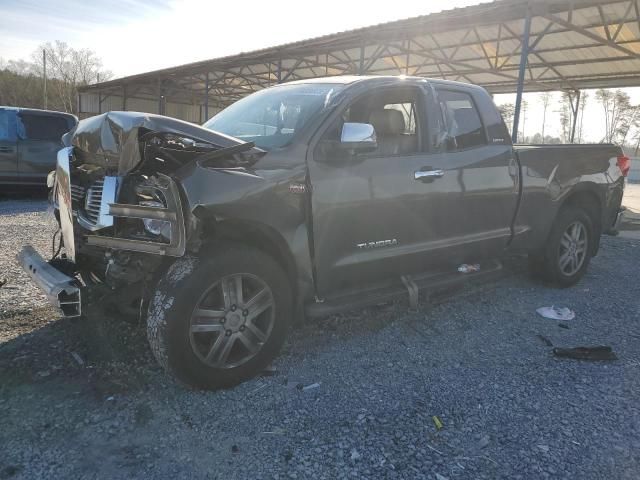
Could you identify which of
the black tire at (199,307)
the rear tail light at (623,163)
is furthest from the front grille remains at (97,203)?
the rear tail light at (623,163)

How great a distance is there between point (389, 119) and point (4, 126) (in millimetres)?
8965

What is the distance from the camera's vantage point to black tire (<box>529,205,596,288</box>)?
5277 mm

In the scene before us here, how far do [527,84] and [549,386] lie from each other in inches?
745

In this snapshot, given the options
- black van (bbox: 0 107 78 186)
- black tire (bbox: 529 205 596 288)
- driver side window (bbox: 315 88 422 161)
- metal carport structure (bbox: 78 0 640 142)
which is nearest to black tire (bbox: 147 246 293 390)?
driver side window (bbox: 315 88 422 161)

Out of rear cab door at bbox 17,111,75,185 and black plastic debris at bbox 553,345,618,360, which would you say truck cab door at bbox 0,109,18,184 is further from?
black plastic debris at bbox 553,345,618,360

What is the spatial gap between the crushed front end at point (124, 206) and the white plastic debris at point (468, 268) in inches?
95.1

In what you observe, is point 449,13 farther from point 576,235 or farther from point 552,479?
point 552,479

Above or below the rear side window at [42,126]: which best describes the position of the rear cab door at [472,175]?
below

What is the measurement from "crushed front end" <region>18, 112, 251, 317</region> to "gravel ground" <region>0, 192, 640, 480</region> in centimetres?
59

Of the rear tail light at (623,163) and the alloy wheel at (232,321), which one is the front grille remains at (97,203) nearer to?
the alloy wheel at (232,321)

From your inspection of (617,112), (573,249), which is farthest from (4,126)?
(617,112)

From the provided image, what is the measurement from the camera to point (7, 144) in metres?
9.68

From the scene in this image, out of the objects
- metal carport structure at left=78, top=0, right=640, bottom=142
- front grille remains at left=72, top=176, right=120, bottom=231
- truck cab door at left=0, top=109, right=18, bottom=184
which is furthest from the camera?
metal carport structure at left=78, top=0, right=640, bottom=142

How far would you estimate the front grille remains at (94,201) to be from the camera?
307 cm
